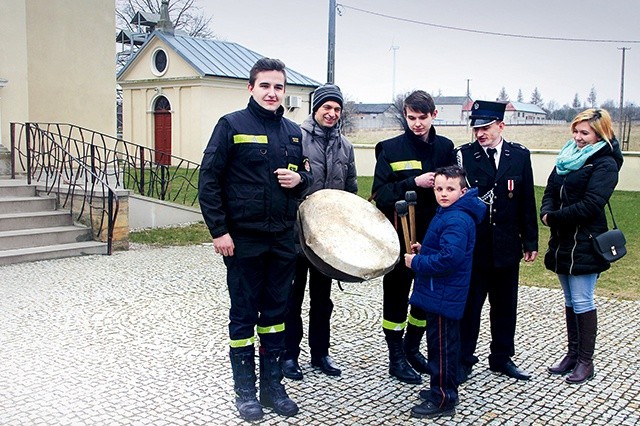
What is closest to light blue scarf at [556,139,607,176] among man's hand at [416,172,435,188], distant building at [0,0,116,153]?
man's hand at [416,172,435,188]

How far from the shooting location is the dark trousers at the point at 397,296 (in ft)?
14.5

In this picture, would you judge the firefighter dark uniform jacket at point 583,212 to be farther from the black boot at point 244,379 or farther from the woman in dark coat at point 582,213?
the black boot at point 244,379

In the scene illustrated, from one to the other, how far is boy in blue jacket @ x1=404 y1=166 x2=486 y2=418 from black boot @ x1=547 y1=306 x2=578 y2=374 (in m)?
1.12

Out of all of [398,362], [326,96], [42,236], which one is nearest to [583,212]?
[398,362]

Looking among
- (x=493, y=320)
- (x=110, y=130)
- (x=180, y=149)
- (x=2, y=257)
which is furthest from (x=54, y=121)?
(x=180, y=149)

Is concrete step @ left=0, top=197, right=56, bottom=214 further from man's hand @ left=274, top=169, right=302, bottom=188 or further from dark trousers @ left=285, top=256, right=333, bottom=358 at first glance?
man's hand @ left=274, top=169, right=302, bottom=188

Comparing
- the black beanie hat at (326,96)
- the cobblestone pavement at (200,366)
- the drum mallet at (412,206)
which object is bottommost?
the cobblestone pavement at (200,366)

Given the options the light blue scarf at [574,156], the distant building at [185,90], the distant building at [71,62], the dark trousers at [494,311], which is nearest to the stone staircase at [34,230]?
the distant building at [71,62]

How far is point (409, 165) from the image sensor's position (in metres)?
4.30

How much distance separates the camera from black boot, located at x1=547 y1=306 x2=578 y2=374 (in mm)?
4668

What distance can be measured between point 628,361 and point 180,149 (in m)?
23.7

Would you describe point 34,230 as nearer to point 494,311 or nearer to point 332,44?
point 494,311

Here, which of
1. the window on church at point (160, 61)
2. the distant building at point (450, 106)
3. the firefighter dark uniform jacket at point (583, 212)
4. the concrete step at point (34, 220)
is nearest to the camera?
the firefighter dark uniform jacket at point (583, 212)

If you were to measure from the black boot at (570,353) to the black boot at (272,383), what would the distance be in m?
1.97
